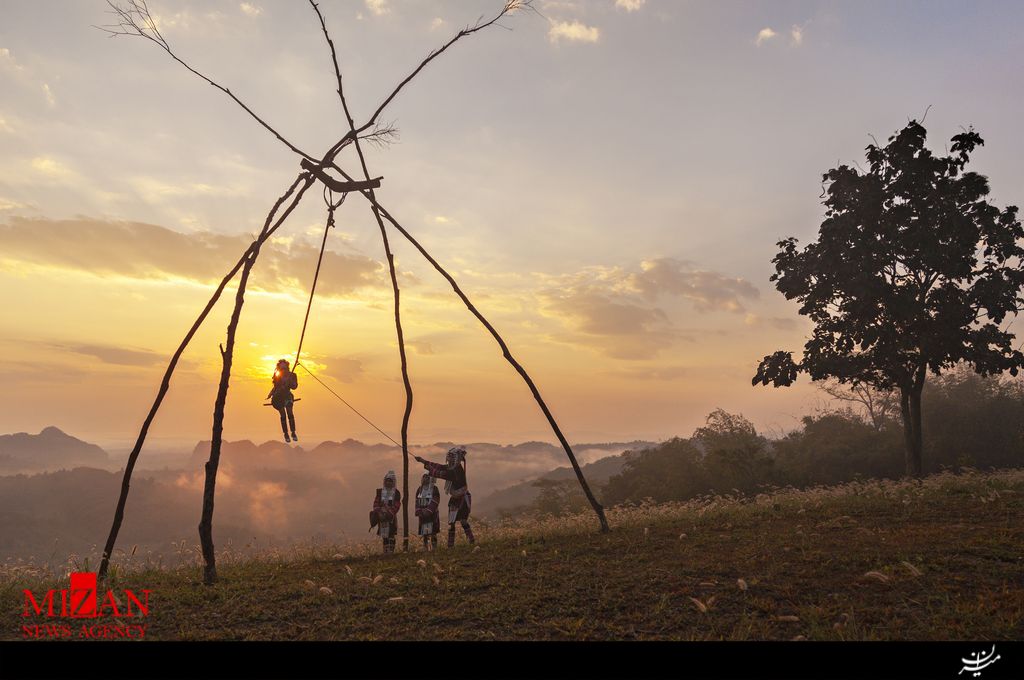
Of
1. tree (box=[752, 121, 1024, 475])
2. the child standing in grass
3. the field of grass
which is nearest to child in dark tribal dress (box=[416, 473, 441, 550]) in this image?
the child standing in grass

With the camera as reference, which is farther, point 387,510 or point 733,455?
point 733,455

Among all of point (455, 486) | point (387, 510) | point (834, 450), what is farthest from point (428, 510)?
point (834, 450)

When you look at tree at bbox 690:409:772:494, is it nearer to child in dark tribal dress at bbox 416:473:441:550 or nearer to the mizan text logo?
child in dark tribal dress at bbox 416:473:441:550

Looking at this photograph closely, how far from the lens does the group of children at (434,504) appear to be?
13023 millimetres

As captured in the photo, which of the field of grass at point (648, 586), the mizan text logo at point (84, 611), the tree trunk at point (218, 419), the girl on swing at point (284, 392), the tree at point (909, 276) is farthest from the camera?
the tree at point (909, 276)

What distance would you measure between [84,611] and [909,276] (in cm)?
2590

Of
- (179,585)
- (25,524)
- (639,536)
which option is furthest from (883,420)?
(25,524)

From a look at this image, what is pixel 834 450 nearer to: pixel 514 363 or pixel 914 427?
pixel 914 427

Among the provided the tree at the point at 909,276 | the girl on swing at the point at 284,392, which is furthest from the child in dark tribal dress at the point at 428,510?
the tree at the point at 909,276

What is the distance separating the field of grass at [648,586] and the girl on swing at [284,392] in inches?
110

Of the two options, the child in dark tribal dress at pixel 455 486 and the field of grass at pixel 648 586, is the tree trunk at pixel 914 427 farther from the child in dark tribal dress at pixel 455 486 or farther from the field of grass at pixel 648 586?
the child in dark tribal dress at pixel 455 486

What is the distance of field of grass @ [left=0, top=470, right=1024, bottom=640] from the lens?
19.8 feet

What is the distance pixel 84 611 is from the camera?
7.51 metres

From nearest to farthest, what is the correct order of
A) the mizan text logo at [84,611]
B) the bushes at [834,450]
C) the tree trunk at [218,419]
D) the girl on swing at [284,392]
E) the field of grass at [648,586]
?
1. the field of grass at [648,586]
2. the mizan text logo at [84,611]
3. the tree trunk at [218,419]
4. the girl on swing at [284,392]
5. the bushes at [834,450]
